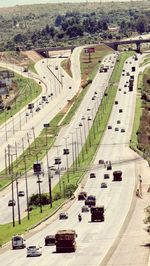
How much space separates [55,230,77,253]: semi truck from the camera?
332 ft

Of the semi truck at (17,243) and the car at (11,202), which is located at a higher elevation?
the semi truck at (17,243)

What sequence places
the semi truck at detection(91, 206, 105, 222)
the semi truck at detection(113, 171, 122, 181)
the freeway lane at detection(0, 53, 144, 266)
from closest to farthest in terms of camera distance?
1. the freeway lane at detection(0, 53, 144, 266)
2. the semi truck at detection(91, 206, 105, 222)
3. the semi truck at detection(113, 171, 122, 181)

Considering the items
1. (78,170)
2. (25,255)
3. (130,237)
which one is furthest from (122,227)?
(78,170)

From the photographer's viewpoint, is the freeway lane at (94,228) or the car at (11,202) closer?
the freeway lane at (94,228)

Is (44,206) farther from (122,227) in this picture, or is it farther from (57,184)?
(122,227)

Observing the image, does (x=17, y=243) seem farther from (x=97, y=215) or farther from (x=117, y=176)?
(x=117, y=176)

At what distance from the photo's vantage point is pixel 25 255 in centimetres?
10325

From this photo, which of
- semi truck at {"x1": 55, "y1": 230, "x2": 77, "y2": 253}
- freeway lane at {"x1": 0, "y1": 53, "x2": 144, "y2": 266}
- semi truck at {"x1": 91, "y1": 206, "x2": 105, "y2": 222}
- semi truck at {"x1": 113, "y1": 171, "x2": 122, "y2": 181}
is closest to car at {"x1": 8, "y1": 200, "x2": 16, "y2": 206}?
freeway lane at {"x1": 0, "y1": 53, "x2": 144, "y2": 266}

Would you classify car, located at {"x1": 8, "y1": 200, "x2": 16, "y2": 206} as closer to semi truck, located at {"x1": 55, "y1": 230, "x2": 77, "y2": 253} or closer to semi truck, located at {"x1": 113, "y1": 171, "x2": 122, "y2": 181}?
semi truck, located at {"x1": 113, "y1": 171, "x2": 122, "y2": 181}

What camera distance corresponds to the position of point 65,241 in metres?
102

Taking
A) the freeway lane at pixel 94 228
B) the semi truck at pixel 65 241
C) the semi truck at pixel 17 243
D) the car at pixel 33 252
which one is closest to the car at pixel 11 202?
the freeway lane at pixel 94 228

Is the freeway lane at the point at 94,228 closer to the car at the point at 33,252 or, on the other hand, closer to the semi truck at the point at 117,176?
the car at the point at 33,252

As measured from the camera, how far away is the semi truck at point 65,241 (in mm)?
101181

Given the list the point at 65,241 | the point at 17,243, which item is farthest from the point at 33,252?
the point at 17,243
